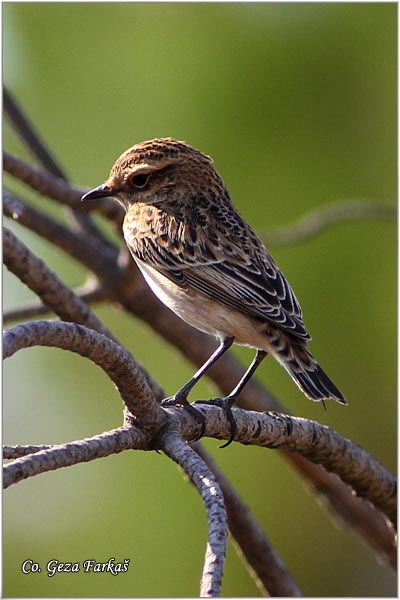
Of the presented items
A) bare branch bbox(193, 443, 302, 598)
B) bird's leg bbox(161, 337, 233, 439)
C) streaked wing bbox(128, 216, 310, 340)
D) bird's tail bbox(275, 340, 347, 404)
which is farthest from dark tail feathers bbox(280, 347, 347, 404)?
bare branch bbox(193, 443, 302, 598)

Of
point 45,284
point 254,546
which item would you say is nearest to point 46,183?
point 45,284

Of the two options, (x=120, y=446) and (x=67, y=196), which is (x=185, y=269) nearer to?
(x=67, y=196)

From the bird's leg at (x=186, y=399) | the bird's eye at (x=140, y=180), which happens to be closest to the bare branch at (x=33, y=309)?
the bird's eye at (x=140, y=180)

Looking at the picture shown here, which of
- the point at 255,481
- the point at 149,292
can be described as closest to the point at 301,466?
the point at 255,481

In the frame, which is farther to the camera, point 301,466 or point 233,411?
point 301,466

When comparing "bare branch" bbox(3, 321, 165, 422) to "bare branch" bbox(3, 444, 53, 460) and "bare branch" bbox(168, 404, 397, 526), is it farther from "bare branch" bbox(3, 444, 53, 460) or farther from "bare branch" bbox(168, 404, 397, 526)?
"bare branch" bbox(3, 444, 53, 460)

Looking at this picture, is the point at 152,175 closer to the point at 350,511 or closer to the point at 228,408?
the point at 228,408

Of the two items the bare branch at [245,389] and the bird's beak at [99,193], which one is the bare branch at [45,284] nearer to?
the bird's beak at [99,193]
